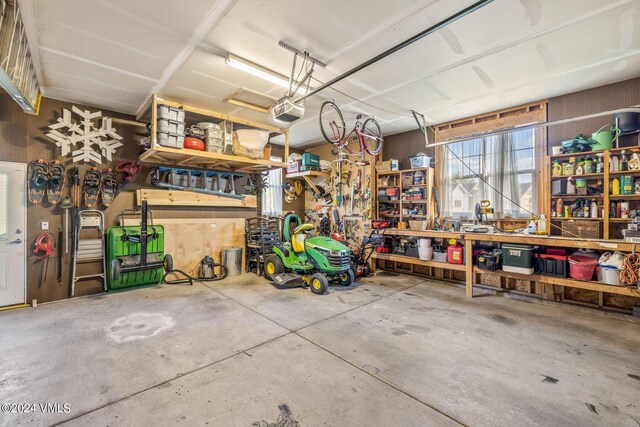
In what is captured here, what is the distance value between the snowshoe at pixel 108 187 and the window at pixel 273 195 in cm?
313

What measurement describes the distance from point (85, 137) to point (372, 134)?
16.7ft

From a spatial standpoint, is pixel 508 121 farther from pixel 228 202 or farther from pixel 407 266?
pixel 228 202

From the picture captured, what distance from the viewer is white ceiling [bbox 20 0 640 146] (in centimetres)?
256

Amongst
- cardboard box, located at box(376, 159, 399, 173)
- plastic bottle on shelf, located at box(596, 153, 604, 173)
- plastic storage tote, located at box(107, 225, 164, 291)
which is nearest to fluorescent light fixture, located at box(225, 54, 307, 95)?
cardboard box, located at box(376, 159, 399, 173)

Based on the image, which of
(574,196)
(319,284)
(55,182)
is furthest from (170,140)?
(574,196)

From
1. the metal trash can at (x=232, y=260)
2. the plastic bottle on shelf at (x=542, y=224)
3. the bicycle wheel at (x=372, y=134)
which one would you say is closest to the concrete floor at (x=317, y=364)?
the plastic bottle on shelf at (x=542, y=224)

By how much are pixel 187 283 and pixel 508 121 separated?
21.6ft

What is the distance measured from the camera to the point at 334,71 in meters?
3.67

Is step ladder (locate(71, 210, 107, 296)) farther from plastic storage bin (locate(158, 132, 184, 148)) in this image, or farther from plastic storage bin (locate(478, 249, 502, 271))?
plastic storage bin (locate(478, 249, 502, 271))

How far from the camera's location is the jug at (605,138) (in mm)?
3873

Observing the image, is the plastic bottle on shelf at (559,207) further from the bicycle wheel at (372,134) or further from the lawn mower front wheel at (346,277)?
the lawn mower front wheel at (346,277)

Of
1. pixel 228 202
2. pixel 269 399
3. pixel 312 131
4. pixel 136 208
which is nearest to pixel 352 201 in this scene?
pixel 312 131

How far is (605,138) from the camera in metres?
3.89

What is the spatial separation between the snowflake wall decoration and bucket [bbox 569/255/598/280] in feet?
24.3
